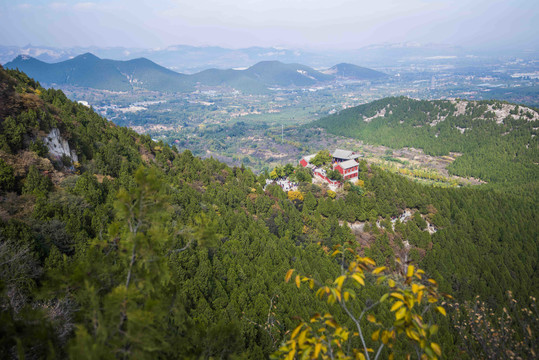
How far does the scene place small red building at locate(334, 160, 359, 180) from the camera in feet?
114

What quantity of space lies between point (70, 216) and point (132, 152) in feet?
44.9

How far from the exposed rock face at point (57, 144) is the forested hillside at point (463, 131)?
2485 inches

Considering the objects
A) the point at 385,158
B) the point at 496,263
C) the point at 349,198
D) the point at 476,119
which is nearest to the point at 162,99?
the point at 385,158

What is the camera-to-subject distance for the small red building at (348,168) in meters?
34.8

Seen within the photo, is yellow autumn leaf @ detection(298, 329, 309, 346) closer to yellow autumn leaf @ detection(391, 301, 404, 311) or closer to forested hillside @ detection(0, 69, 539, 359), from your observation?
forested hillside @ detection(0, 69, 539, 359)

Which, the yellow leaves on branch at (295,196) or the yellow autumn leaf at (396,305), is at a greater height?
the yellow autumn leaf at (396,305)

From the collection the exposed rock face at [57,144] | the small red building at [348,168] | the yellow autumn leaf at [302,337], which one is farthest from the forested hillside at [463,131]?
the exposed rock face at [57,144]

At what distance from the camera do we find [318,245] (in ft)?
79.0

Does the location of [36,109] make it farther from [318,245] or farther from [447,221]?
[447,221]

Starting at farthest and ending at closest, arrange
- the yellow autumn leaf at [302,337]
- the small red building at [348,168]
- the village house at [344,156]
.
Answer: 1. the village house at [344,156]
2. the small red building at [348,168]
3. the yellow autumn leaf at [302,337]

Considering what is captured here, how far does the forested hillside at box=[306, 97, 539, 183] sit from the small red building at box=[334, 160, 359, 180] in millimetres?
33910

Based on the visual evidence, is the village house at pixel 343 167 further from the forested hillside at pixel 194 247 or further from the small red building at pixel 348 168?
the forested hillside at pixel 194 247

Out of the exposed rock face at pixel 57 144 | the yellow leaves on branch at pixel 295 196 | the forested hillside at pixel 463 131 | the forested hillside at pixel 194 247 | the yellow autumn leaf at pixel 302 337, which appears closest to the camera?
the yellow autumn leaf at pixel 302 337

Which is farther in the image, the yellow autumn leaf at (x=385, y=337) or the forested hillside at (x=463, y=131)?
the forested hillside at (x=463, y=131)
